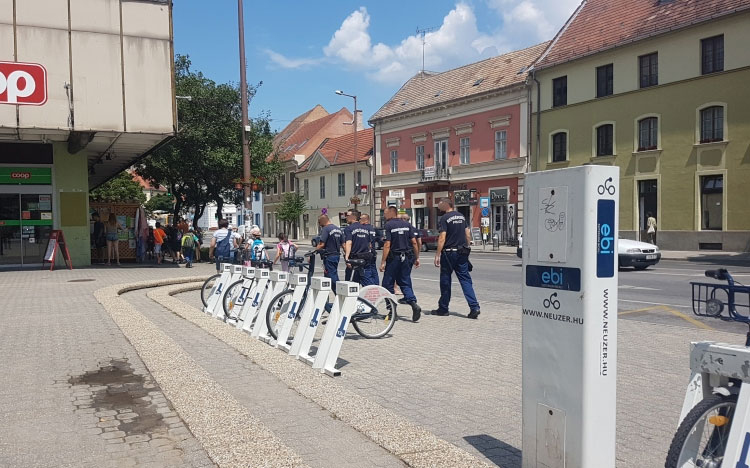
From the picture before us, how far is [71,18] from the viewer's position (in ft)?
55.8

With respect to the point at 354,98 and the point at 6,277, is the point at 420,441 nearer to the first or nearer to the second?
the point at 6,277

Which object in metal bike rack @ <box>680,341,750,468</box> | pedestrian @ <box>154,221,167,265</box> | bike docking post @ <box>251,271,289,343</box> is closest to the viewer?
metal bike rack @ <box>680,341,750,468</box>

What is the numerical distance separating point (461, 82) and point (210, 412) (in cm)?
3976

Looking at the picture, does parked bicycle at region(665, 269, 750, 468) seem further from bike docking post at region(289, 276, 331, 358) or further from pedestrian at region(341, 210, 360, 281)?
pedestrian at region(341, 210, 360, 281)

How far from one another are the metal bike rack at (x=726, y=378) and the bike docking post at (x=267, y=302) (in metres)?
5.83

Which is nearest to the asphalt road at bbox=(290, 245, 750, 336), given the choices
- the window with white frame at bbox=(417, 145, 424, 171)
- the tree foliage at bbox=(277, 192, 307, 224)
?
the window with white frame at bbox=(417, 145, 424, 171)

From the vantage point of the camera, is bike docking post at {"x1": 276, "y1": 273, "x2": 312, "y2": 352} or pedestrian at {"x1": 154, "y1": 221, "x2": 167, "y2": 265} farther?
pedestrian at {"x1": 154, "y1": 221, "x2": 167, "y2": 265}

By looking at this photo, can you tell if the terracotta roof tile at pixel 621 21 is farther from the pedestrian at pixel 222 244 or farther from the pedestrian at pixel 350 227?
the pedestrian at pixel 222 244

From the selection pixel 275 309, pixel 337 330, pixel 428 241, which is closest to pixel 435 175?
pixel 428 241

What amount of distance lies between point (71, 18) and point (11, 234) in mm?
6562

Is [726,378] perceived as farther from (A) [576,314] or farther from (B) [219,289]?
(B) [219,289]

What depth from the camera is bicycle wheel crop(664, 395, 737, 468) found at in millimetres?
3113

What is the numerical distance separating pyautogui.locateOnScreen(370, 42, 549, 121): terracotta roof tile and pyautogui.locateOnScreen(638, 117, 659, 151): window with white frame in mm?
8098

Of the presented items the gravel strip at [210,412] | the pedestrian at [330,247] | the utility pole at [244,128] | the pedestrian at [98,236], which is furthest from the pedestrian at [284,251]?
the pedestrian at [98,236]
